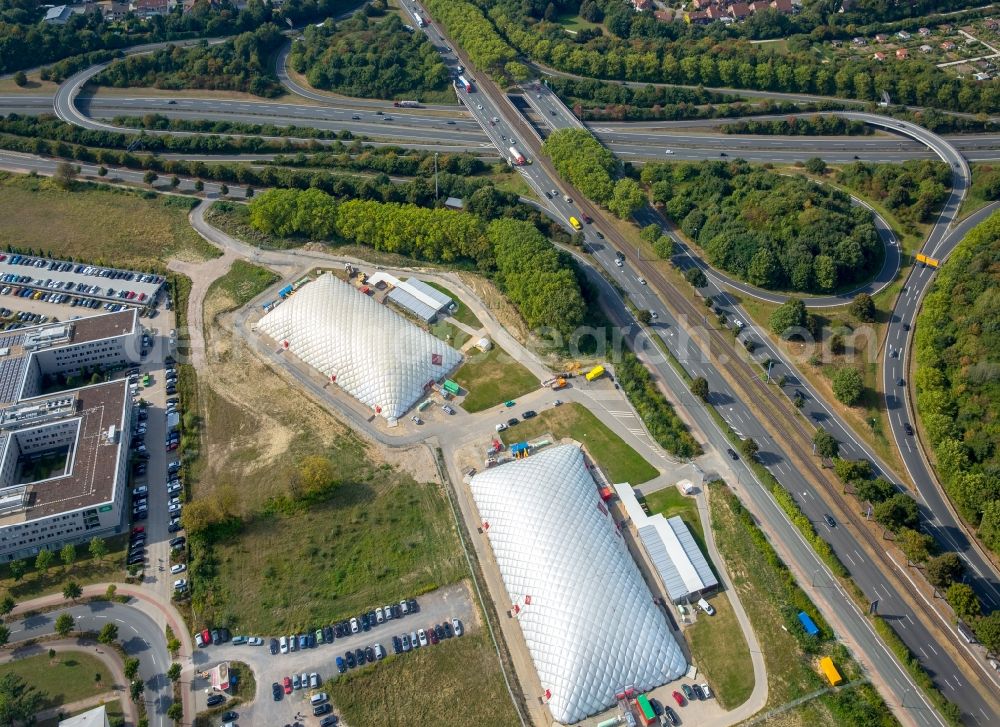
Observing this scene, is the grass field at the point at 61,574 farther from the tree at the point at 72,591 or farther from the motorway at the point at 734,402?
the motorway at the point at 734,402

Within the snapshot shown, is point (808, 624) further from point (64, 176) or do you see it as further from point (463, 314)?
point (64, 176)

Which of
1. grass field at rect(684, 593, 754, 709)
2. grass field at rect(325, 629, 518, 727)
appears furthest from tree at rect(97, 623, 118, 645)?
grass field at rect(684, 593, 754, 709)

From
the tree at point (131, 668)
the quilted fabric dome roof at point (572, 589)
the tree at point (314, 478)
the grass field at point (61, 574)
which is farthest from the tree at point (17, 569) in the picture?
the quilted fabric dome roof at point (572, 589)

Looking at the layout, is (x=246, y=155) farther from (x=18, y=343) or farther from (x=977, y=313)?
(x=977, y=313)

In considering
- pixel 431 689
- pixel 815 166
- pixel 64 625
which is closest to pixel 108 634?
pixel 64 625

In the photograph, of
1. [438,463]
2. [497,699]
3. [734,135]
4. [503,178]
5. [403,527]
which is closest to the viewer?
[497,699]

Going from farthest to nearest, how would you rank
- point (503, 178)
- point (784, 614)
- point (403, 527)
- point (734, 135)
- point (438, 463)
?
point (734, 135) < point (503, 178) < point (438, 463) < point (403, 527) < point (784, 614)

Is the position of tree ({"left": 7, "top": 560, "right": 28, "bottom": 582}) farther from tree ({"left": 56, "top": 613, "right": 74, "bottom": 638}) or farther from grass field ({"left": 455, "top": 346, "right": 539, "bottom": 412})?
grass field ({"left": 455, "top": 346, "right": 539, "bottom": 412})

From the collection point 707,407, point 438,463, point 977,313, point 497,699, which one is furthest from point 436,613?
point 977,313
